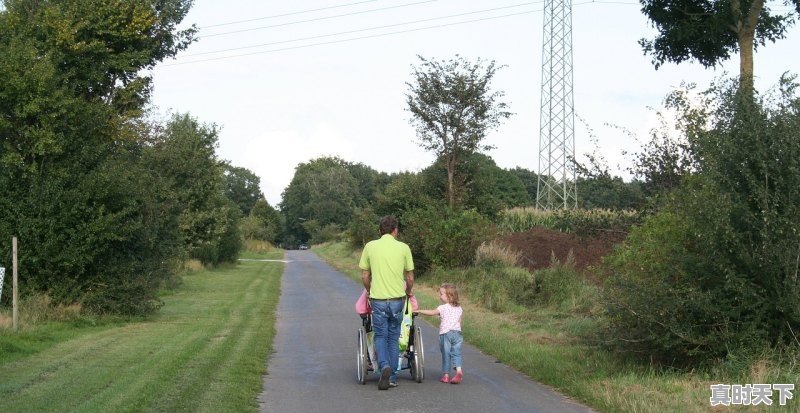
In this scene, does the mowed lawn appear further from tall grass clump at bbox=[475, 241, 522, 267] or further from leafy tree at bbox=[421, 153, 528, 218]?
leafy tree at bbox=[421, 153, 528, 218]

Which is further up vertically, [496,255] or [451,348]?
[496,255]

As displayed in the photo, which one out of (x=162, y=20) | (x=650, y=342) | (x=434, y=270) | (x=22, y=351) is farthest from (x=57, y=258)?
(x=434, y=270)

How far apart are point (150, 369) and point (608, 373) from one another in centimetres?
581

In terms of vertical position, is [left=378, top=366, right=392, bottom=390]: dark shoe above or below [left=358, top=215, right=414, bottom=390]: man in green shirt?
below

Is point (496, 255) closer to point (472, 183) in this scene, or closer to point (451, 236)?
point (451, 236)

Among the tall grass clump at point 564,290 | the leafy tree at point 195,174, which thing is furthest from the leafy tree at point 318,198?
the tall grass clump at point 564,290

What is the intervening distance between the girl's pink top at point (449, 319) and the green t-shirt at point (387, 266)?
29.6 inches

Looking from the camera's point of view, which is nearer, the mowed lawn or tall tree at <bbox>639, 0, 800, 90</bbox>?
the mowed lawn

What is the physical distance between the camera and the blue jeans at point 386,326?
991cm

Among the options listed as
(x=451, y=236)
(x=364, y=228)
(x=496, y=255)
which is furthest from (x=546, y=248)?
(x=364, y=228)

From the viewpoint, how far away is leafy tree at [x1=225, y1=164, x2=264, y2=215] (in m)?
153

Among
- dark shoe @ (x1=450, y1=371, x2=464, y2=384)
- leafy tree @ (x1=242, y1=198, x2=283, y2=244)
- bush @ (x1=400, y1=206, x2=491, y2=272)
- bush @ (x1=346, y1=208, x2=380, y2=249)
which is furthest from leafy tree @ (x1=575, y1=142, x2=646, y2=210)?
leafy tree @ (x1=242, y1=198, x2=283, y2=244)

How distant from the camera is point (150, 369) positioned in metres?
10.9

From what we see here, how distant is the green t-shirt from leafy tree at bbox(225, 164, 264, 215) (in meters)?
142
